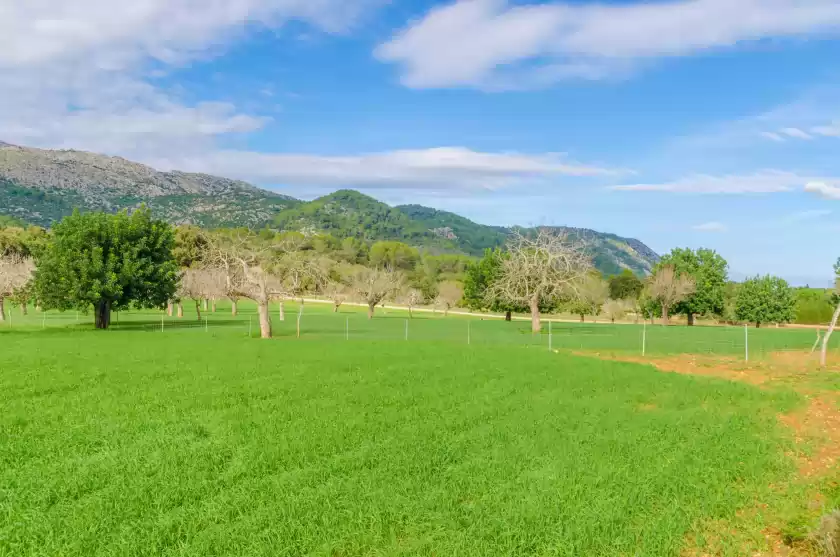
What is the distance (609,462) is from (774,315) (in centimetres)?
8608

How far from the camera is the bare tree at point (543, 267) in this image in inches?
2028

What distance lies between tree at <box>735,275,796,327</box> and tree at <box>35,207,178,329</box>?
7657cm

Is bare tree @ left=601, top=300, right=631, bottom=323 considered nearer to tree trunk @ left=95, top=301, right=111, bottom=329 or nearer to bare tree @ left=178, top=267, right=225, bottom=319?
bare tree @ left=178, top=267, right=225, bottom=319

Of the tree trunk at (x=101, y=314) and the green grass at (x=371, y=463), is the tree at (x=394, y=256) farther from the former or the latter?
the green grass at (x=371, y=463)

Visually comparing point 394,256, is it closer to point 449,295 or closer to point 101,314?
point 449,295

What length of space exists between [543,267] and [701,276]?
38764 millimetres

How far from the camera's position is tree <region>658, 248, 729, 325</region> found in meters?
79.1

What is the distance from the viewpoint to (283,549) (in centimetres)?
696

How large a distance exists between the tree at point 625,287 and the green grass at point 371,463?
339 ft

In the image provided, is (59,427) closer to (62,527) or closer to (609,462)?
(62,527)

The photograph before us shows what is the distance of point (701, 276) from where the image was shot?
79812 millimetres

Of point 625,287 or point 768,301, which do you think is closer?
point 768,301

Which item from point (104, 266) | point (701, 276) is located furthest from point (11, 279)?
point (701, 276)

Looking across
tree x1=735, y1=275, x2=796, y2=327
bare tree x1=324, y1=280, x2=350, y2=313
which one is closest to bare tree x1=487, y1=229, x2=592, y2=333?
bare tree x1=324, y1=280, x2=350, y2=313
